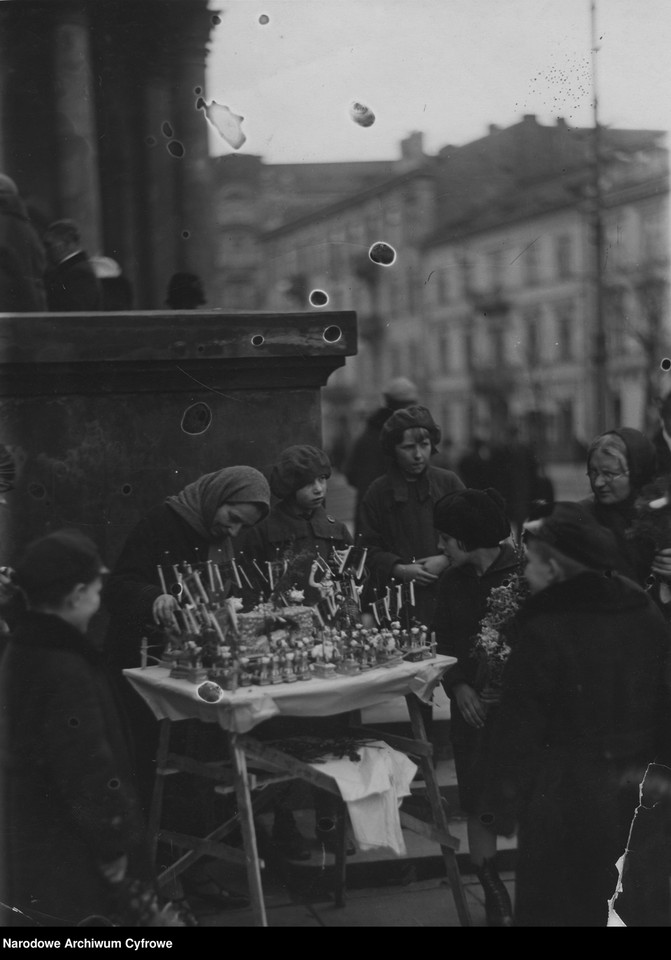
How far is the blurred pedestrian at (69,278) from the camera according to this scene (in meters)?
3.87

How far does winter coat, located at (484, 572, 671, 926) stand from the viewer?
11.2ft

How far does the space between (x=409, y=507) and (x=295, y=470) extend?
54 cm

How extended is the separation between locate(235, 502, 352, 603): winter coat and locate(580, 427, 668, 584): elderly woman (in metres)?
0.87

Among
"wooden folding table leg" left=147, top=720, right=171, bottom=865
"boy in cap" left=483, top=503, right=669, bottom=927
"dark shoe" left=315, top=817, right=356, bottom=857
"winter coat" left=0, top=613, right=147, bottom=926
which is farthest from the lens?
"dark shoe" left=315, top=817, right=356, bottom=857

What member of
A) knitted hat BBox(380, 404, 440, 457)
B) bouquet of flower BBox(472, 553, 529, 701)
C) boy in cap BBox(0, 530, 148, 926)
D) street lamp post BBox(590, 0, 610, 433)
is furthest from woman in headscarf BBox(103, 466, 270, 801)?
street lamp post BBox(590, 0, 610, 433)

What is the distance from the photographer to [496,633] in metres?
3.66

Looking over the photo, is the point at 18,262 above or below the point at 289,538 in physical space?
above

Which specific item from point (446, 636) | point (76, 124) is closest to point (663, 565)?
point (446, 636)

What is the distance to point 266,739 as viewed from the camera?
3652 millimetres

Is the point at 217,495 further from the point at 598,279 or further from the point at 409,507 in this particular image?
the point at 598,279

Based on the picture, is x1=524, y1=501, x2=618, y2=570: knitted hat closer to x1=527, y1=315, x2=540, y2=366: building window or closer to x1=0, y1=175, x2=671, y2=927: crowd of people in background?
x1=0, y1=175, x2=671, y2=927: crowd of people in background

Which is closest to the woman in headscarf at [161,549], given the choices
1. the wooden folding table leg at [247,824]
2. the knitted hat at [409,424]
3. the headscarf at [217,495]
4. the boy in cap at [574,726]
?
the headscarf at [217,495]

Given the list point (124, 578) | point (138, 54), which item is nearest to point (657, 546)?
point (124, 578)
